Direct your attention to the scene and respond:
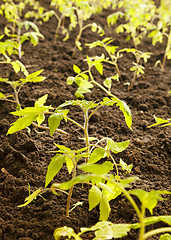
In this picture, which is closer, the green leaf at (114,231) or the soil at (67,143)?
the green leaf at (114,231)

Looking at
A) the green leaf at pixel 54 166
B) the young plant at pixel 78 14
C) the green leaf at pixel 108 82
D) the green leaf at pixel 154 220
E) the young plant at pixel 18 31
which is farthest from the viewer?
the young plant at pixel 78 14

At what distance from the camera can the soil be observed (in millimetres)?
1354

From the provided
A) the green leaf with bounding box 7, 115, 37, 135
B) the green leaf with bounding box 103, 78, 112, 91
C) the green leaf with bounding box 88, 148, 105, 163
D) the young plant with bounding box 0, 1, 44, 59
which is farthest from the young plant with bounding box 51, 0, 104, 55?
the green leaf with bounding box 88, 148, 105, 163

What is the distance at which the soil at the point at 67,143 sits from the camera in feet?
4.44

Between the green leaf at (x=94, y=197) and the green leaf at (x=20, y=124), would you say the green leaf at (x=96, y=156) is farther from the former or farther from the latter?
the green leaf at (x=20, y=124)

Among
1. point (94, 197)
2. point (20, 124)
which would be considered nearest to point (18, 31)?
point (20, 124)

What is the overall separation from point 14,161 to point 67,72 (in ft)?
3.91

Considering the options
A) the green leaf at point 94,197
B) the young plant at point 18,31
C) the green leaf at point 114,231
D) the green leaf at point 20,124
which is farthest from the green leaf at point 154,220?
the young plant at point 18,31

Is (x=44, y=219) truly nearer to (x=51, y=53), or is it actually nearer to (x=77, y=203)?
(x=77, y=203)

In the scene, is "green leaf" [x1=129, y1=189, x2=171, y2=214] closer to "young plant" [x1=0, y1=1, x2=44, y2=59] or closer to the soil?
the soil

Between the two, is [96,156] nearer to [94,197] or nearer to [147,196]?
[94,197]

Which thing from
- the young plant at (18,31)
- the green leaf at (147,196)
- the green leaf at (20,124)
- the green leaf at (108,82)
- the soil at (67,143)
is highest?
the young plant at (18,31)

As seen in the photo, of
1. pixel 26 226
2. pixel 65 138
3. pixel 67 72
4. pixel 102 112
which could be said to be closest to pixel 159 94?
pixel 102 112

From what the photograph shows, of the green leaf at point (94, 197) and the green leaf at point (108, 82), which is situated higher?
the green leaf at point (108, 82)
